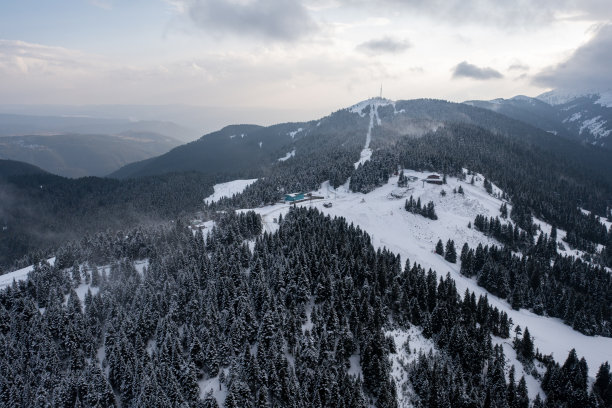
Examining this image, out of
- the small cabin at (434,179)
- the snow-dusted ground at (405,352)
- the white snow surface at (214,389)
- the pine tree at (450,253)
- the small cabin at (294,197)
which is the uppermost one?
the small cabin at (434,179)

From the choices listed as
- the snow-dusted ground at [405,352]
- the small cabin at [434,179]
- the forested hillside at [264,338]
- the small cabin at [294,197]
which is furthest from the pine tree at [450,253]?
the small cabin at [294,197]

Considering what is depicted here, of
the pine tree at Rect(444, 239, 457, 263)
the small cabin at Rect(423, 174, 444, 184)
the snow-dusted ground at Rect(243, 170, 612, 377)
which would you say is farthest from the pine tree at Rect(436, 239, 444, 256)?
the small cabin at Rect(423, 174, 444, 184)

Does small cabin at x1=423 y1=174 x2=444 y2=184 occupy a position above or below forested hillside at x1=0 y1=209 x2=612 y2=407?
above

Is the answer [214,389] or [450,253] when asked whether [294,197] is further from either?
[214,389]

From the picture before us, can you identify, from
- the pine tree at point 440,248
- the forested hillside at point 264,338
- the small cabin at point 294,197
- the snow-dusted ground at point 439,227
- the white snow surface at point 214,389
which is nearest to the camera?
the forested hillside at point 264,338

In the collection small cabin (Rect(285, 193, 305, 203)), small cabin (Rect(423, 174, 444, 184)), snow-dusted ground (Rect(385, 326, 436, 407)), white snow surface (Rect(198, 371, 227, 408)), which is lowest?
white snow surface (Rect(198, 371, 227, 408))

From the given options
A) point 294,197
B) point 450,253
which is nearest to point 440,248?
point 450,253

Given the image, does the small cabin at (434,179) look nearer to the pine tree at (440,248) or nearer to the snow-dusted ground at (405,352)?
the pine tree at (440,248)

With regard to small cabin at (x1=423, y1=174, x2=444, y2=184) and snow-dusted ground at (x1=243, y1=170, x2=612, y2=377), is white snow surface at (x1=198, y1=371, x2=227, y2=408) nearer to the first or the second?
snow-dusted ground at (x1=243, y1=170, x2=612, y2=377)
